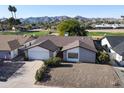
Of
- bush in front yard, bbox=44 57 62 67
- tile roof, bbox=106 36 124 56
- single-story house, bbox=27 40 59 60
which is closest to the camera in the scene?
bush in front yard, bbox=44 57 62 67

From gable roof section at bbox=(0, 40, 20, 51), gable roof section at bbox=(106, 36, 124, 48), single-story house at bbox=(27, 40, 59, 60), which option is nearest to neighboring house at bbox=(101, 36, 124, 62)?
gable roof section at bbox=(106, 36, 124, 48)

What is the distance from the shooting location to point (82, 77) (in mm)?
23484

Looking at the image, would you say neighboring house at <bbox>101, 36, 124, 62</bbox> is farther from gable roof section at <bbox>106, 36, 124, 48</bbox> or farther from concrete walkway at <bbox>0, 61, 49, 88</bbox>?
concrete walkway at <bbox>0, 61, 49, 88</bbox>

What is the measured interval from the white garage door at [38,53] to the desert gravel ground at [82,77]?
19.4 ft

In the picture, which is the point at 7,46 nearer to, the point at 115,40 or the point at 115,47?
the point at 115,47

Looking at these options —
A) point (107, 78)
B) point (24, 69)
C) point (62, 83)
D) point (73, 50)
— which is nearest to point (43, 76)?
point (62, 83)

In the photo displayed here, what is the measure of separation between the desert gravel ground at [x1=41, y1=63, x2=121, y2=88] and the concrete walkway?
1.57m

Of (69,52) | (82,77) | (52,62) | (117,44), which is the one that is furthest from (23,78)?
(117,44)

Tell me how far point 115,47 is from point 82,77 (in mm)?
14821

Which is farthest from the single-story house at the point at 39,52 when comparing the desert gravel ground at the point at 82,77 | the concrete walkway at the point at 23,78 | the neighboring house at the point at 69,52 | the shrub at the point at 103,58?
the shrub at the point at 103,58

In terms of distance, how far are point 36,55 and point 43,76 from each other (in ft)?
35.6

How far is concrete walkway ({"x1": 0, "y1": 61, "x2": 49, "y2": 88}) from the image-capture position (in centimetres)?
2077
